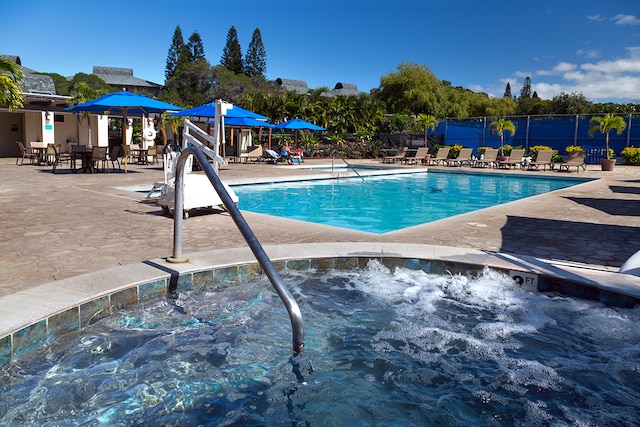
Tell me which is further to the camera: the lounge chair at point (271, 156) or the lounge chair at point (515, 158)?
the lounge chair at point (271, 156)

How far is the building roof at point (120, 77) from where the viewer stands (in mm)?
64562

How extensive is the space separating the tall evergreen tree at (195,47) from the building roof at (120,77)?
702cm

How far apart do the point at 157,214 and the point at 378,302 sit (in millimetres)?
4172

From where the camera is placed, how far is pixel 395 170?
1844 centimetres

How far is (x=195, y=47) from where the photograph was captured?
5919 centimetres

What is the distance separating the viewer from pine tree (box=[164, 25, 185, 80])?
58.5 metres

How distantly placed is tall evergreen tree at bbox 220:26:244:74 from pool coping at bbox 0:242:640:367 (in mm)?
58805

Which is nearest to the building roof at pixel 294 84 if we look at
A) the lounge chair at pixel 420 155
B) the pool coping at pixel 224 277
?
the lounge chair at pixel 420 155

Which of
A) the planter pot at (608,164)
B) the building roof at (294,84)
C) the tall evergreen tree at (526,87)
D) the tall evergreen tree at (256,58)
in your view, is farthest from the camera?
the tall evergreen tree at (526,87)

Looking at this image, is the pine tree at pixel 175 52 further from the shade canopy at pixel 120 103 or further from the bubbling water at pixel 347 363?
the bubbling water at pixel 347 363

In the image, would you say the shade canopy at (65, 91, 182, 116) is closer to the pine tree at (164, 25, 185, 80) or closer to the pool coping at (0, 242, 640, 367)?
the pool coping at (0, 242, 640, 367)

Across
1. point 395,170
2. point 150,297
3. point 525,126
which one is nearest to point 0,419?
point 150,297

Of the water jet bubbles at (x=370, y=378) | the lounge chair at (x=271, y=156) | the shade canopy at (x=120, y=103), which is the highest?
the shade canopy at (x=120, y=103)

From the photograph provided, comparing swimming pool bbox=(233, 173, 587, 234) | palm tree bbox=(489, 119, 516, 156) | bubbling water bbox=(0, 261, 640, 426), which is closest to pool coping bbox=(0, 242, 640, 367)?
bubbling water bbox=(0, 261, 640, 426)
